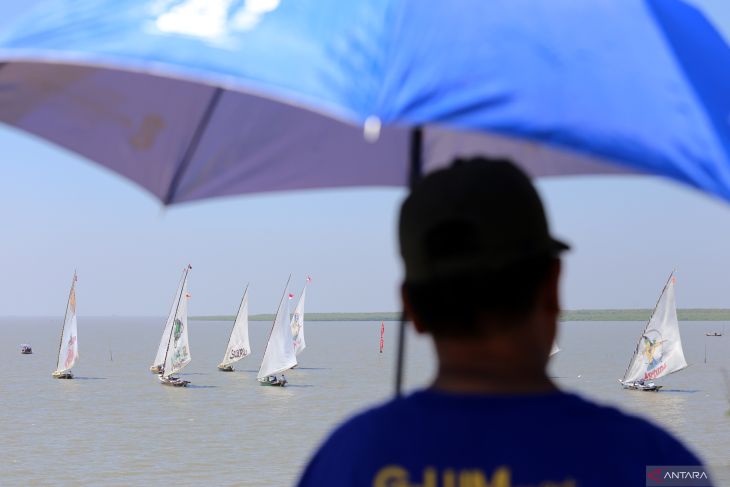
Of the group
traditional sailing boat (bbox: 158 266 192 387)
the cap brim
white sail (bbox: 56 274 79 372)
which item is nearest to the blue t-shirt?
the cap brim

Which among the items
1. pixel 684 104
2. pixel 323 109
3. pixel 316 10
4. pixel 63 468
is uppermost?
pixel 316 10

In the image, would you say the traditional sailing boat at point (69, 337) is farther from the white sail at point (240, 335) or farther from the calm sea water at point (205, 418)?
the white sail at point (240, 335)

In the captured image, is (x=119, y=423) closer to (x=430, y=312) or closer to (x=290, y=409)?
(x=290, y=409)

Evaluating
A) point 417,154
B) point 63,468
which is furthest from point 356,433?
point 63,468

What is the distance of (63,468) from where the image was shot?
35.5 m

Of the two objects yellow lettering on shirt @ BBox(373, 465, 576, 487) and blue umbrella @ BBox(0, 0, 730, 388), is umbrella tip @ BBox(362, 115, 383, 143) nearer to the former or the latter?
blue umbrella @ BBox(0, 0, 730, 388)

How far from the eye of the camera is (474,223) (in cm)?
176

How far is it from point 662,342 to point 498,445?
45276 millimetres

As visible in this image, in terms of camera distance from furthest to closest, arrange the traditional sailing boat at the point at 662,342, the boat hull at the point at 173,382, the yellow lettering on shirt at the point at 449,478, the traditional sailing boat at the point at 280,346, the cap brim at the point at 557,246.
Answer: the boat hull at the point at 173,382 < the traditional sailing boat at the point at 280,346 < the traditional sailing boat at the point at 662,342 < the cap brim at the point at 557,246 < the yellow lettering on shirt at the point at 449,478

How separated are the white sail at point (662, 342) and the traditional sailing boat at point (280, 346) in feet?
56.4

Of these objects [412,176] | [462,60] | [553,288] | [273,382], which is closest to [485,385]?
[553,288]

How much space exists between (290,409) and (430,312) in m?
54.3

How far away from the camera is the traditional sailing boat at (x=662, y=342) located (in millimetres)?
42875

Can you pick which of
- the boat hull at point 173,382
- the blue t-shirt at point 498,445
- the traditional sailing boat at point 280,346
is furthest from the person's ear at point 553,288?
the boat hull at point 173,382
